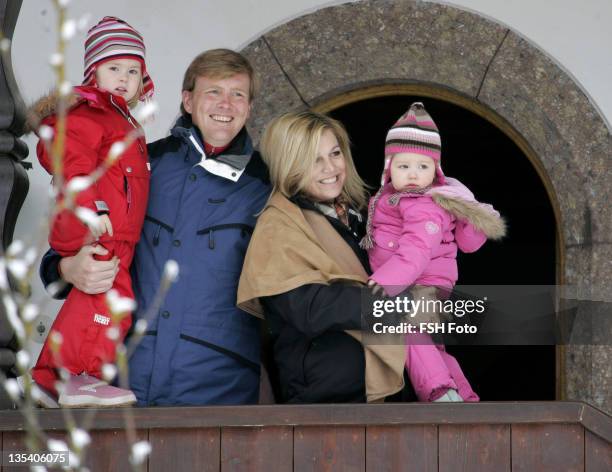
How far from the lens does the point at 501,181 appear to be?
666cm

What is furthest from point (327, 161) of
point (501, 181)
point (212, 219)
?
point (501, 181)

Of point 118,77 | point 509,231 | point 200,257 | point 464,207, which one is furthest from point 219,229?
point 509,231

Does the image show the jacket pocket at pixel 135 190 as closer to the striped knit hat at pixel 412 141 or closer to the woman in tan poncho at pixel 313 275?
the woman in tan poncho at pixel 313 275

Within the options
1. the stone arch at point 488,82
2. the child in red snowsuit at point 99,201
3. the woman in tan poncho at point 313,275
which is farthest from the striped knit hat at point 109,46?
the stone arch at point 488,82

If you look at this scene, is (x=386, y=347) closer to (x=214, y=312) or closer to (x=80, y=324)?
(x=214, y=312)

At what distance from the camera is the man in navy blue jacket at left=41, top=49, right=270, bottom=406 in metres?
2.69

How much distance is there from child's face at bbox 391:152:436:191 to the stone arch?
121cm

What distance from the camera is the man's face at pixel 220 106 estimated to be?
2.82 metres

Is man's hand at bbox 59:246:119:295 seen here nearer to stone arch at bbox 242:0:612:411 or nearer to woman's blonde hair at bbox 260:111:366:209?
woman's blonde hair at bbox 260:111:366:209

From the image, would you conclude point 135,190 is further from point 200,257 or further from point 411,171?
point 411,171

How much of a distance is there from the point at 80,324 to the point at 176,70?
152 centimetres

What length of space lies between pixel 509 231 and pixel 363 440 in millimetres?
4254

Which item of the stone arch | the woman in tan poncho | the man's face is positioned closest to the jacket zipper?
the woman in tan poncho

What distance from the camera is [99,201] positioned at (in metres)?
2.62
